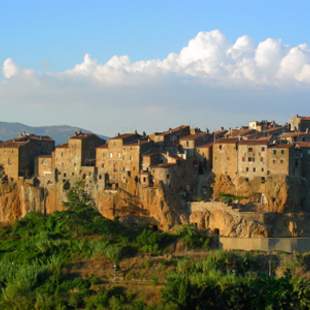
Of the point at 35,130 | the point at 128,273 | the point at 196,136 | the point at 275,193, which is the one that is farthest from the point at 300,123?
the point at 35,130

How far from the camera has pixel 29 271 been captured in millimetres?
39875

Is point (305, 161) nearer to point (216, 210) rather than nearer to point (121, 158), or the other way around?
point (216, 210)

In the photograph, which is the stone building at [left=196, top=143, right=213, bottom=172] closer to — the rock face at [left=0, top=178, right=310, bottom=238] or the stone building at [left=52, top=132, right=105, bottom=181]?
the rock face at [left=0, top=178, right=310, bottom=238]

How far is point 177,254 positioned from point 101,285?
709 cm

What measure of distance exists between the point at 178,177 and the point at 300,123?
16.0 m

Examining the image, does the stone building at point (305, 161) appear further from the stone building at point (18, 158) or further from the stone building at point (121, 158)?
the stone building at point (18, 158)

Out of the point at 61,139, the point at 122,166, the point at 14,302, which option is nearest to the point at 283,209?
the point at 122,166

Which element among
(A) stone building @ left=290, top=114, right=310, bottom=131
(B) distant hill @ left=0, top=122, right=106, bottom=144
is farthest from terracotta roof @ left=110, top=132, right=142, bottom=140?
(B) distant hill @ left=0, top=122, right=106, bottom=144

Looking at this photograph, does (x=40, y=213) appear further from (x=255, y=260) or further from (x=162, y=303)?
(x=162, y=303)

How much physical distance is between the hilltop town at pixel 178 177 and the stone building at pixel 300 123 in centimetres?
404

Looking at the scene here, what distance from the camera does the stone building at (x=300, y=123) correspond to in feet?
231

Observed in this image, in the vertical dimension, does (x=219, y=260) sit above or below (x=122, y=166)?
→ below

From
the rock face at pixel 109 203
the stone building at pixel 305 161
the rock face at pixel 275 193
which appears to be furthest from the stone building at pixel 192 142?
the stone building at pixel 305 161

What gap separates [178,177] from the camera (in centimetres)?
5862
